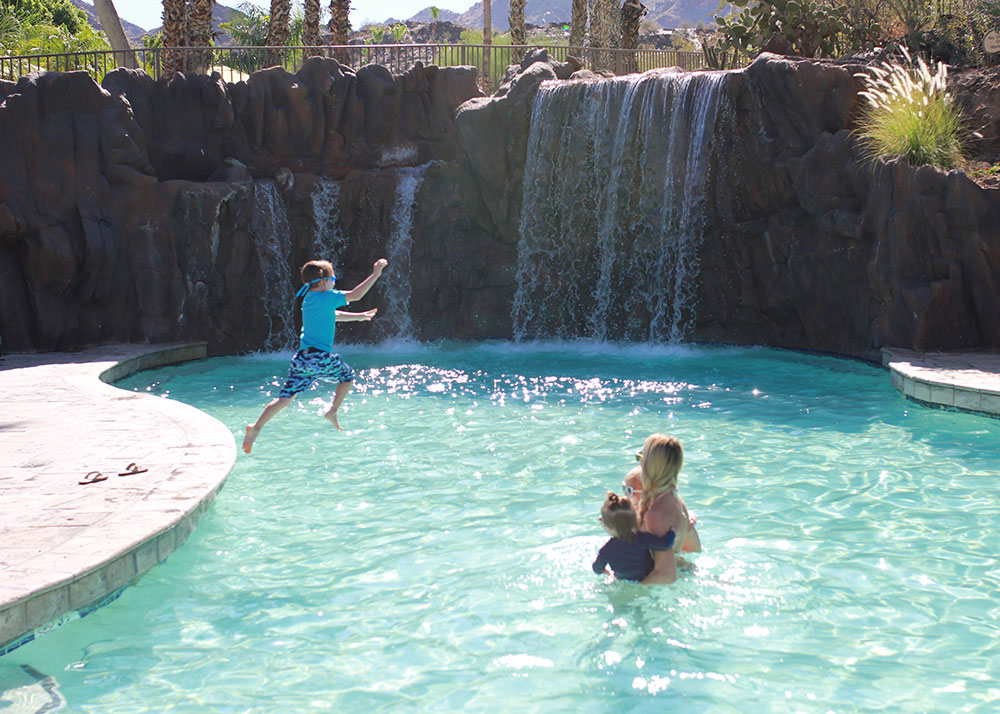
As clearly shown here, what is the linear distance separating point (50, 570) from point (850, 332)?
11.7 meters

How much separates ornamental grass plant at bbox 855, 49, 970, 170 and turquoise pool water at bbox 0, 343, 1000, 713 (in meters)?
4.48

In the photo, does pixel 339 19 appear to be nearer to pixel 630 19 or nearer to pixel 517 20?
pixel 517 20

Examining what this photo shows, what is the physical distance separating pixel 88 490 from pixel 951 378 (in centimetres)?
852

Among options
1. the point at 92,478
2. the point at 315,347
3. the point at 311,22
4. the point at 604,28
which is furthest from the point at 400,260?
the point at 604,28

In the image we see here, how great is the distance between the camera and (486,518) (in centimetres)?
677

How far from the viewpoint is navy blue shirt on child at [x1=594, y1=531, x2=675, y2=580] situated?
16.2ft

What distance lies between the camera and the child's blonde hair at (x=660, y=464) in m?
4.78

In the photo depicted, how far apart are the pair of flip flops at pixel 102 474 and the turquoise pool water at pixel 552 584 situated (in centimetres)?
61

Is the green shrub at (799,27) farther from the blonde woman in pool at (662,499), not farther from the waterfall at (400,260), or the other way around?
the blonde woman in pool at (662,499)

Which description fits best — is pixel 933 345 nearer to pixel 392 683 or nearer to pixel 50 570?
pixel 392 683

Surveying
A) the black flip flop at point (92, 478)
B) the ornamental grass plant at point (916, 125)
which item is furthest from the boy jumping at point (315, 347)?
the ornamental grass plant at point (916, 125)

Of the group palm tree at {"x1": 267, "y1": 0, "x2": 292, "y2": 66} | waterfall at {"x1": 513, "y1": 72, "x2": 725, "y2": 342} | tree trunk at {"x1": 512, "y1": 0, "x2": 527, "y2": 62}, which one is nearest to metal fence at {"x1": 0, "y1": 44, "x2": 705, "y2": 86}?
palm tree at {"x1": 267, "y1": 0, "x2": 292, "y2": 66}

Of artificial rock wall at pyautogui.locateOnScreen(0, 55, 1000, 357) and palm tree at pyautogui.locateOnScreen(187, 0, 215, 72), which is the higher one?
palm tree at pyautogui.locateOnScreen(187, 0, 215, 72)

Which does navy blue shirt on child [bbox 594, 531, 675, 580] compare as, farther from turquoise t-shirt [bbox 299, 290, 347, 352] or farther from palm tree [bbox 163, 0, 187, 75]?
palm tree [bbox 163, 0, 187, 75]
